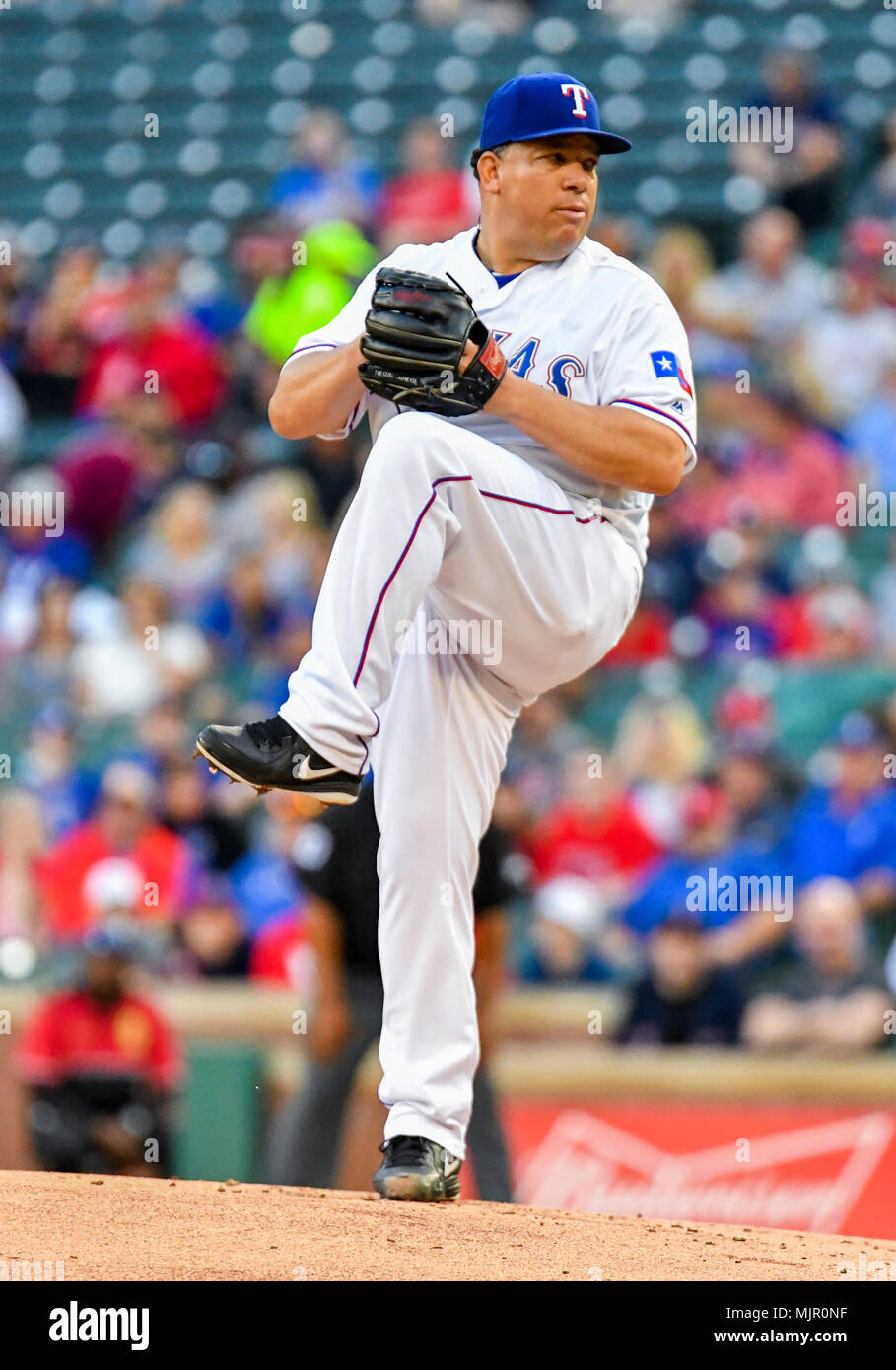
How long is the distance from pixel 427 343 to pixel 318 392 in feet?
1.21

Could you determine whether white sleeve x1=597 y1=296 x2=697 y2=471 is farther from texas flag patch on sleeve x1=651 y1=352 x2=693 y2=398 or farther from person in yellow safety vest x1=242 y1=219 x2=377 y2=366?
person in yellow safety vest x1=242 y1=219 x2=377 y2=366

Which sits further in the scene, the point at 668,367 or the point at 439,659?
the point at 439,659

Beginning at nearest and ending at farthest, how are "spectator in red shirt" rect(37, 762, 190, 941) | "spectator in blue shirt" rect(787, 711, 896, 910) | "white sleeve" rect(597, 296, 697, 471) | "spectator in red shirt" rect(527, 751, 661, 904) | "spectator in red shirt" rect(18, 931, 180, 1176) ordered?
"white sleeve" rect(597, 296, 697, 471), "spectator in red shirt" rect(18, 931, 180, 1176), "spectator in blue shirt" rect(787, 711, 896, 910), "spectator in red shirt" rect(527, 751, 661, 904), "spectator in red shirt" rect(37, 762, 190, 941)

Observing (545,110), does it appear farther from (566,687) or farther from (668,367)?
Answer: (566,687)

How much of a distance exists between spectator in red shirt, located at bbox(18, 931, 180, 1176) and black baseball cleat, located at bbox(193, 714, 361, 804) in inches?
112

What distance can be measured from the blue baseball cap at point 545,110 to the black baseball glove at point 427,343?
1.49 feet

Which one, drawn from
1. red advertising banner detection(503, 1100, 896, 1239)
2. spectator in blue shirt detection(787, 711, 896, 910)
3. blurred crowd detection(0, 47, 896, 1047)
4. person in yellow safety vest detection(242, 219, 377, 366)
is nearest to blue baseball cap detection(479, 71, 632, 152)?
blurred crowd detection(0, 47, 896, 1047)

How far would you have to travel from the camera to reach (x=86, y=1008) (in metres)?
6.24

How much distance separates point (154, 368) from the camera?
9242 mm

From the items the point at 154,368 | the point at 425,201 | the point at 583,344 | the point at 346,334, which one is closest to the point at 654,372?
the point at 583,344

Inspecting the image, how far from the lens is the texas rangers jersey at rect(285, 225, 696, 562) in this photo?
363 centimetres

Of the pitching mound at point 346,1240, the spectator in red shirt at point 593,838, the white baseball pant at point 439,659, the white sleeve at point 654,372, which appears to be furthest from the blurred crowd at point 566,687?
the white sleeve at point 654,372

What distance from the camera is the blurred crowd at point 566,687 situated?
652cm

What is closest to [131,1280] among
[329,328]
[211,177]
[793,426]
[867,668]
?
[329,328]
